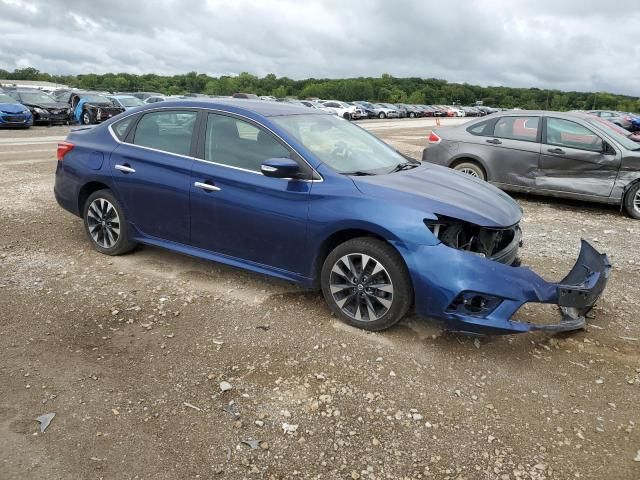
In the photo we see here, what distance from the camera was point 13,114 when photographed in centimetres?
2016

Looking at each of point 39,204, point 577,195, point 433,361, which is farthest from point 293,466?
point 577,195

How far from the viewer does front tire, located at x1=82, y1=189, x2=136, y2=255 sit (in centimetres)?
519

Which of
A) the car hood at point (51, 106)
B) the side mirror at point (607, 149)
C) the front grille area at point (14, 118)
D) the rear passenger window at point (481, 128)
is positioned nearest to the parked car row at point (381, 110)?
the car hood at point (51, 106)

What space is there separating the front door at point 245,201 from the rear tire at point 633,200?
5958 mm

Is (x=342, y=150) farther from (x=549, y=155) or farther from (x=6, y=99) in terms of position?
(x=6, y=99)

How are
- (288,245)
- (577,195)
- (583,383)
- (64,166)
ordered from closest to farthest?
(583,383) < (288,245) < (64,166) < (577,195)

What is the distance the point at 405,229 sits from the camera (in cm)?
366

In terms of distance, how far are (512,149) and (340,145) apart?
494 centimetres

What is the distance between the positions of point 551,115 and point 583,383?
6.16 metres

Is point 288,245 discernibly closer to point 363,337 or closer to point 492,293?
point 363,337

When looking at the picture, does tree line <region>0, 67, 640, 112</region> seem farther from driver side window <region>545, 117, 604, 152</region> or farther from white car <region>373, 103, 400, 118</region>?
driver side window <region>545, 117, 604, 152</region>

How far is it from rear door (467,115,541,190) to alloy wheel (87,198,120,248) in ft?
19.6

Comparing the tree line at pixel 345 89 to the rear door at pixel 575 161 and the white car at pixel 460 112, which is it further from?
the rear door at pixel 575 161

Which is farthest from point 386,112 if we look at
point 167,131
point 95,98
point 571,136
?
point 167,131
